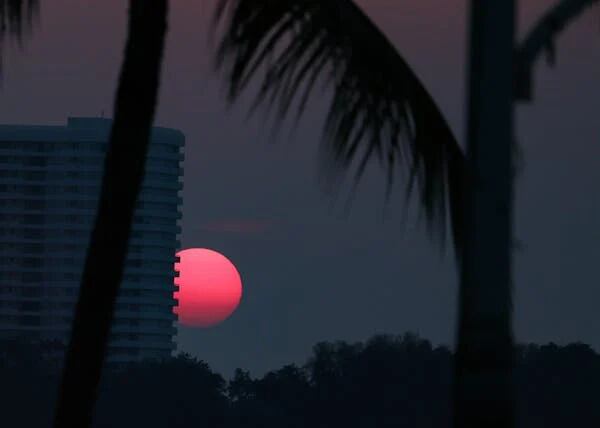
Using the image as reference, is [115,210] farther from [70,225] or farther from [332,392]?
[70,225]

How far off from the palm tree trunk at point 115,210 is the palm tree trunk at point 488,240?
2.36 meters

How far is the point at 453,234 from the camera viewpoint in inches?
291

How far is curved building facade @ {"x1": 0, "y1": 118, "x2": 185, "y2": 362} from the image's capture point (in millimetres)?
170625

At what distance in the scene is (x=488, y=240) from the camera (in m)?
6.38

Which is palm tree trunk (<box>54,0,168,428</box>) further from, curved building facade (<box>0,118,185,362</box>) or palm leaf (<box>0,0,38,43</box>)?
curved building facade (<box>0,118,185,362</box>)

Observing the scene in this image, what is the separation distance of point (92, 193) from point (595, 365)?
8902 centimetres

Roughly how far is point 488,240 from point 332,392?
90.2 metres

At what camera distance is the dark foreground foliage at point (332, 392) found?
86.5 m

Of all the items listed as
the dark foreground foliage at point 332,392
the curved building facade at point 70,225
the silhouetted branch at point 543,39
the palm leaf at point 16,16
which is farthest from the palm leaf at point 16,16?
the curved building facade at point 70,225

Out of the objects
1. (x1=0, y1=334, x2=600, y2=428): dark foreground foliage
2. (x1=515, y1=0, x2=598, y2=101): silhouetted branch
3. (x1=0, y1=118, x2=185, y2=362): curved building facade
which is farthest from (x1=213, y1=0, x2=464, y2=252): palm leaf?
(x1=0, y1=118, x2=185, y2=362): curved building facade

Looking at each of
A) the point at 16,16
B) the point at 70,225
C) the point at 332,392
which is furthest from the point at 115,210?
the point at 70,225

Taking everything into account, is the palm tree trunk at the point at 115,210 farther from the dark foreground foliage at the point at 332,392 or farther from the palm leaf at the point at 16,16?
the dark foreground foliage at the point at 332,392

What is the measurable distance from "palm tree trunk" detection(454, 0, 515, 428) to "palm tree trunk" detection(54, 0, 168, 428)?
236 cm

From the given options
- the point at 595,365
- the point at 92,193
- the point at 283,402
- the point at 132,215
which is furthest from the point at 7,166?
the point at 132,215
